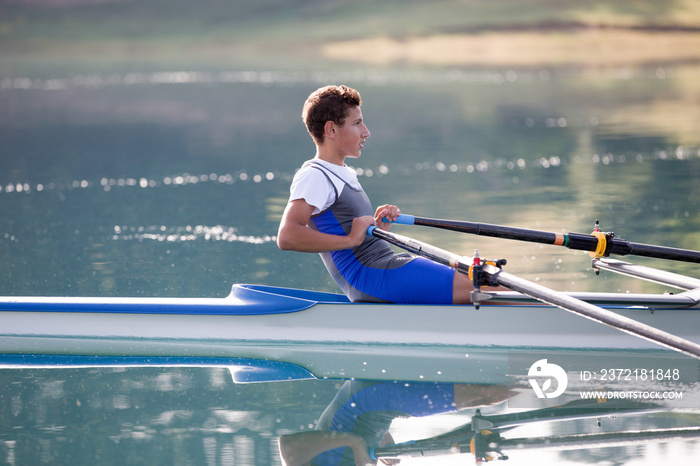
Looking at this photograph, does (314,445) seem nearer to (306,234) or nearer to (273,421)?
(273,421)

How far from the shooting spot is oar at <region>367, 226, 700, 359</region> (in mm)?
4070

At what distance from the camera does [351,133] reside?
503cm

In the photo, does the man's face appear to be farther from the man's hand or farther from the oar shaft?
the oar shaft

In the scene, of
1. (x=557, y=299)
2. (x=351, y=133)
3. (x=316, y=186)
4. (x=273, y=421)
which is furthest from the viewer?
(x=351, y=133)

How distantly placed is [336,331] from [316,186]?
94 centimetres

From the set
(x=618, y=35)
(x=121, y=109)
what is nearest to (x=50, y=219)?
(x=121, y=109)

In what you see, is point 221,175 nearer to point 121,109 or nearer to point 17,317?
point 17,317

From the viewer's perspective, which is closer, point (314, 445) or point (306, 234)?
point (314, 445)

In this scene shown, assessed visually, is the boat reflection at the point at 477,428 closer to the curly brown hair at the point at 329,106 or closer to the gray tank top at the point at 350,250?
the gray tank top at the point at 350,250

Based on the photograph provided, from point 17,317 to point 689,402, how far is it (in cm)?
384

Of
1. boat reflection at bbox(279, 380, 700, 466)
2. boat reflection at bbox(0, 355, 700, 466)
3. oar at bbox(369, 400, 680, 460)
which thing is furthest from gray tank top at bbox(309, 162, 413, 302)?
oar at bbox(369, 400, 680, 460)

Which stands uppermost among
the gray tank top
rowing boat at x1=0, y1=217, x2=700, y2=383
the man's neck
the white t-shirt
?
the man's neck

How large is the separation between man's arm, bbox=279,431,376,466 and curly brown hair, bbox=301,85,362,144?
→ 1.63m

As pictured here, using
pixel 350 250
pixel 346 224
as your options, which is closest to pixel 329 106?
pixel 346 224
